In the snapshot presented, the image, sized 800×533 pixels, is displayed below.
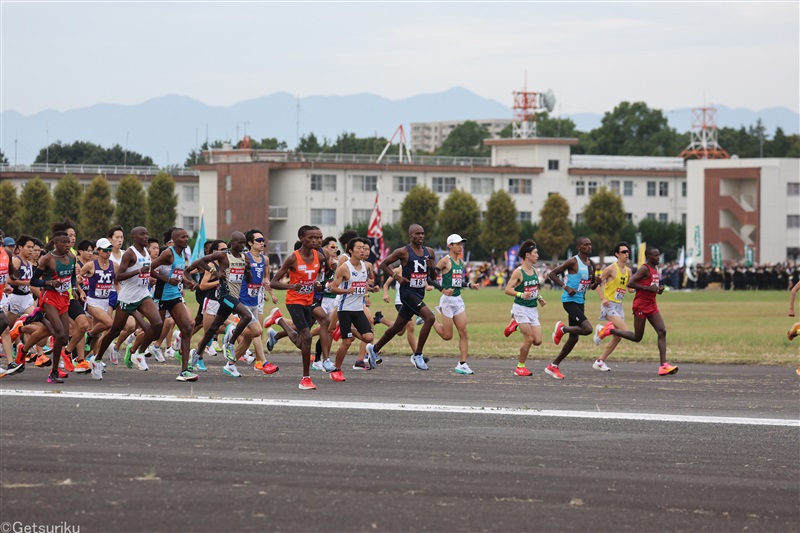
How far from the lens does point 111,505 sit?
8875 mm

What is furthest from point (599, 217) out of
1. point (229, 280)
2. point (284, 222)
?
point (229, 280)

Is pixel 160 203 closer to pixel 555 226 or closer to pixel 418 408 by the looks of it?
pixel 555 226

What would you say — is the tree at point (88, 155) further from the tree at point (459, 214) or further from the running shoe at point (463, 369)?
the running shoe at point (463, 369)

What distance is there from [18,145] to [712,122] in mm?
77613

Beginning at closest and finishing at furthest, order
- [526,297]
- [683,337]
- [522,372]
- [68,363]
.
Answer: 1. [68,363]
2. [522,372]
3. [526,297]
4. [683,337]

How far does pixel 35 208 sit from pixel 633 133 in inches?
3581

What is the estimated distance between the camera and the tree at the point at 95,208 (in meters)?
98.7

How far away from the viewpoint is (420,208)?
100938mm

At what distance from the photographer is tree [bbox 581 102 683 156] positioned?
542 feet

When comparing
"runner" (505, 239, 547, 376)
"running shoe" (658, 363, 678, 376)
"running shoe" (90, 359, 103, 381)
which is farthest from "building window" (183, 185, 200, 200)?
"running shoe" (90, 359, 103, 381)

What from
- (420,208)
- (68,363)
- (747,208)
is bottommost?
(68,363)

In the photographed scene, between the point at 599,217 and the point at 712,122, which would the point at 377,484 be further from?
the point at 712,122

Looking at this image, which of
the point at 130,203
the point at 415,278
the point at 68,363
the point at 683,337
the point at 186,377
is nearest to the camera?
the point at 186,377

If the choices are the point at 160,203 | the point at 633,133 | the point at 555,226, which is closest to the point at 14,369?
the point at 160,203
